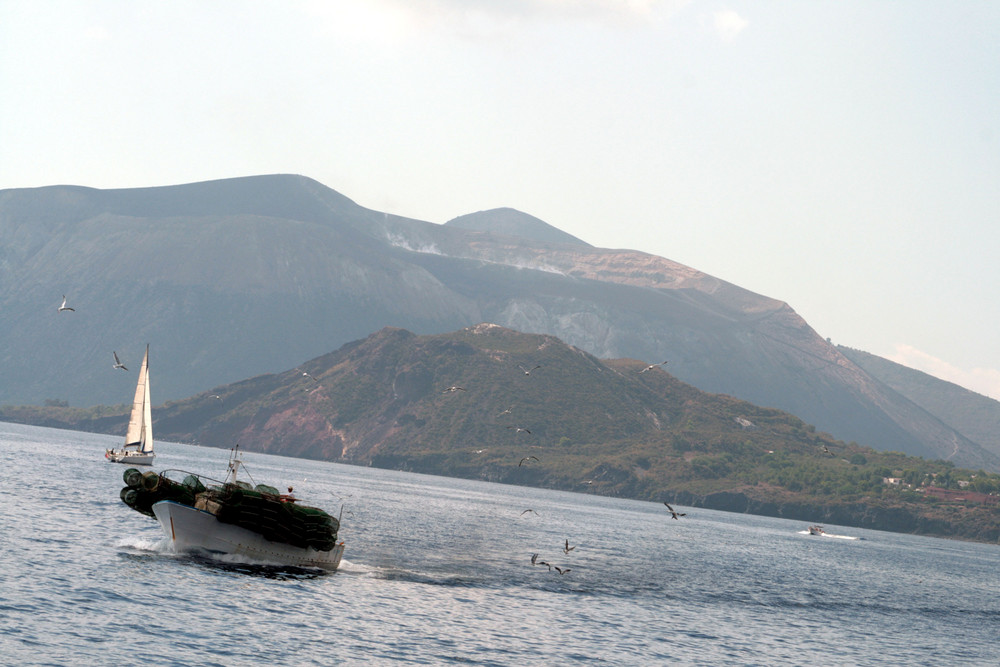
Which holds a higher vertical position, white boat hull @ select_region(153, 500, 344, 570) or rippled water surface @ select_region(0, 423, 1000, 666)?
white boat hull @ select_region(153, 500, 344, 570)

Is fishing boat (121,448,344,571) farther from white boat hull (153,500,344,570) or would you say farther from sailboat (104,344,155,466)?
sailboat (104,344,155,466)

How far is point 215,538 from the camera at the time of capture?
219 feet

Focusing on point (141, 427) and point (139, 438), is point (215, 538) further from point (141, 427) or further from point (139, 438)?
point (139, 438)

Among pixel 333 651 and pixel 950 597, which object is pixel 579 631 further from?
pixel 950 597

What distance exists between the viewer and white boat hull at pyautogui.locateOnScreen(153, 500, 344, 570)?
216 ft

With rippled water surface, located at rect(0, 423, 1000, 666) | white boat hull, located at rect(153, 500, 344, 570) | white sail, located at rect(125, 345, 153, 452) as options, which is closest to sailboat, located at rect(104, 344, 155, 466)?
white sail, located at rect(125, 345, 153, 452)

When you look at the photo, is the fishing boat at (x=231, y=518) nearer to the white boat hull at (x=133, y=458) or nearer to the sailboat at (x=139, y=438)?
the sailboat at (x=139, y=438)

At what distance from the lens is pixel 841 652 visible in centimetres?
6456

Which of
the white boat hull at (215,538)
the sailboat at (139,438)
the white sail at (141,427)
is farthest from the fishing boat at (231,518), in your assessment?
the white sail at (141,427)

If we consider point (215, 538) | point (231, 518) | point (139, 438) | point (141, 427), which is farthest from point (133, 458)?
point (231, 518)

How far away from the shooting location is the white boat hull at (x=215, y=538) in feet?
216

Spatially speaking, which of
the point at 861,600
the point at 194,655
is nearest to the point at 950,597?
the point at 861,600

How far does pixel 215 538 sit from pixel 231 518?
249cm

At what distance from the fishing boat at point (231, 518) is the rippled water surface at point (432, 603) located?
1.44 meters
